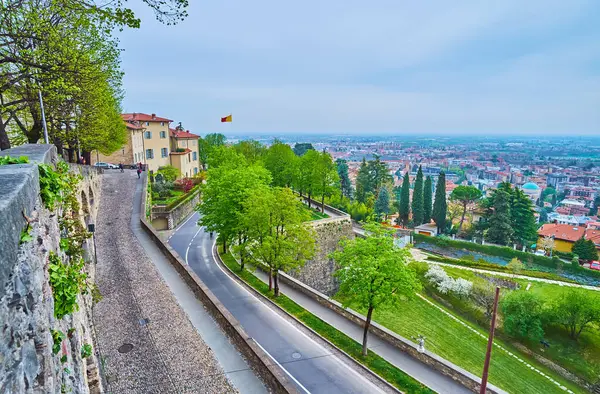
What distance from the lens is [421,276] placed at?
118 feet

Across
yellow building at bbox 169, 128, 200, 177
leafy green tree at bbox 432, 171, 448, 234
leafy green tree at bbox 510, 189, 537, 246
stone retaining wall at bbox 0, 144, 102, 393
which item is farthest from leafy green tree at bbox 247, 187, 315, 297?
leafy green tree at bbox 432, 171, 448, 234

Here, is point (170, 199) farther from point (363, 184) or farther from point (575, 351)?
point (363, 184)

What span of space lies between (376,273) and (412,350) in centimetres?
509

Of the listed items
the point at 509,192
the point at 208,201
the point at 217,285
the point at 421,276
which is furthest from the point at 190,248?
the point at 509,192

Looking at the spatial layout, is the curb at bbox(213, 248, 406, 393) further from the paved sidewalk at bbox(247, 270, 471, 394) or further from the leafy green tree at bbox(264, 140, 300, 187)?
the leafy green tree at bbox(264, 140, 300, 187)

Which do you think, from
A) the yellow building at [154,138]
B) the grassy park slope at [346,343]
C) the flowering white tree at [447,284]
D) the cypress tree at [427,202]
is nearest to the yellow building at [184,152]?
the yellow building at [154,138]

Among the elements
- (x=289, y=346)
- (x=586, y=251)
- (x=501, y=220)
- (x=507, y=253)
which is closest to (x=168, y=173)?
(x=289, y=346)

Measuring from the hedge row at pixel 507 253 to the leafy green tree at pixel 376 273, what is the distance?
39.5 metres

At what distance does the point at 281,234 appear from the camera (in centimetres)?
2227

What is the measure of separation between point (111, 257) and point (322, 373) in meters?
12.4

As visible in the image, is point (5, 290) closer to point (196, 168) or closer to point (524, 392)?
point (524, 392)

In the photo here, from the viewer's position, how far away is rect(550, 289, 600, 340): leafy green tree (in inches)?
992

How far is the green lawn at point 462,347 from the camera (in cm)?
2112

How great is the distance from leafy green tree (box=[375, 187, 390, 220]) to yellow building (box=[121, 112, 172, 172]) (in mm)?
39637
